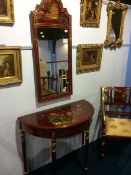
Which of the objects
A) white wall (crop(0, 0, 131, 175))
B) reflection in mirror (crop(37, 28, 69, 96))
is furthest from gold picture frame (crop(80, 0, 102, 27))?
reflection in mirror (crop(37, 28, 69, 96))

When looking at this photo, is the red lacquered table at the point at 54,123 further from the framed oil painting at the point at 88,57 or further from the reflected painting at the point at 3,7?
the reflected painting at the point at 3,7

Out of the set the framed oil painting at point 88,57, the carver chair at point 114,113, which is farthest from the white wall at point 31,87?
the carver chair at point 114,113

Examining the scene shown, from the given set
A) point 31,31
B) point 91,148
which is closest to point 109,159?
point 91,148

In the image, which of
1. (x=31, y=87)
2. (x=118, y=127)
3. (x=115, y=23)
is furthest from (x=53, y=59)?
(x=118, y=127)

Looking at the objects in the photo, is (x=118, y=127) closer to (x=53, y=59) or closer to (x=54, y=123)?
(x=54, y=123)

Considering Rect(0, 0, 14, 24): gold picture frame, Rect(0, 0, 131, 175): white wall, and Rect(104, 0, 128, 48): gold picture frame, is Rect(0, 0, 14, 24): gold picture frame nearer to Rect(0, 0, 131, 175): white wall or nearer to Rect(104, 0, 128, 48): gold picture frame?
Rect(0, 0, 131, 175): white wall

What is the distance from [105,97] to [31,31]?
1524mm

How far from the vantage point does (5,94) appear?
212cm

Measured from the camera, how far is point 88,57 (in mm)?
2779

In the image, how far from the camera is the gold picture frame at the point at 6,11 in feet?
6.18

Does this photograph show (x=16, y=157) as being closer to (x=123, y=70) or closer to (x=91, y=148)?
(x=91, y=148)

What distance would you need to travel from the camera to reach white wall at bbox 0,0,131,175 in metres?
2.07

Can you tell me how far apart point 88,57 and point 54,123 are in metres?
1.15

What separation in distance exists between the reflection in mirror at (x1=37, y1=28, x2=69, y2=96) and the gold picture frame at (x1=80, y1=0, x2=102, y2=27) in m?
0.34
